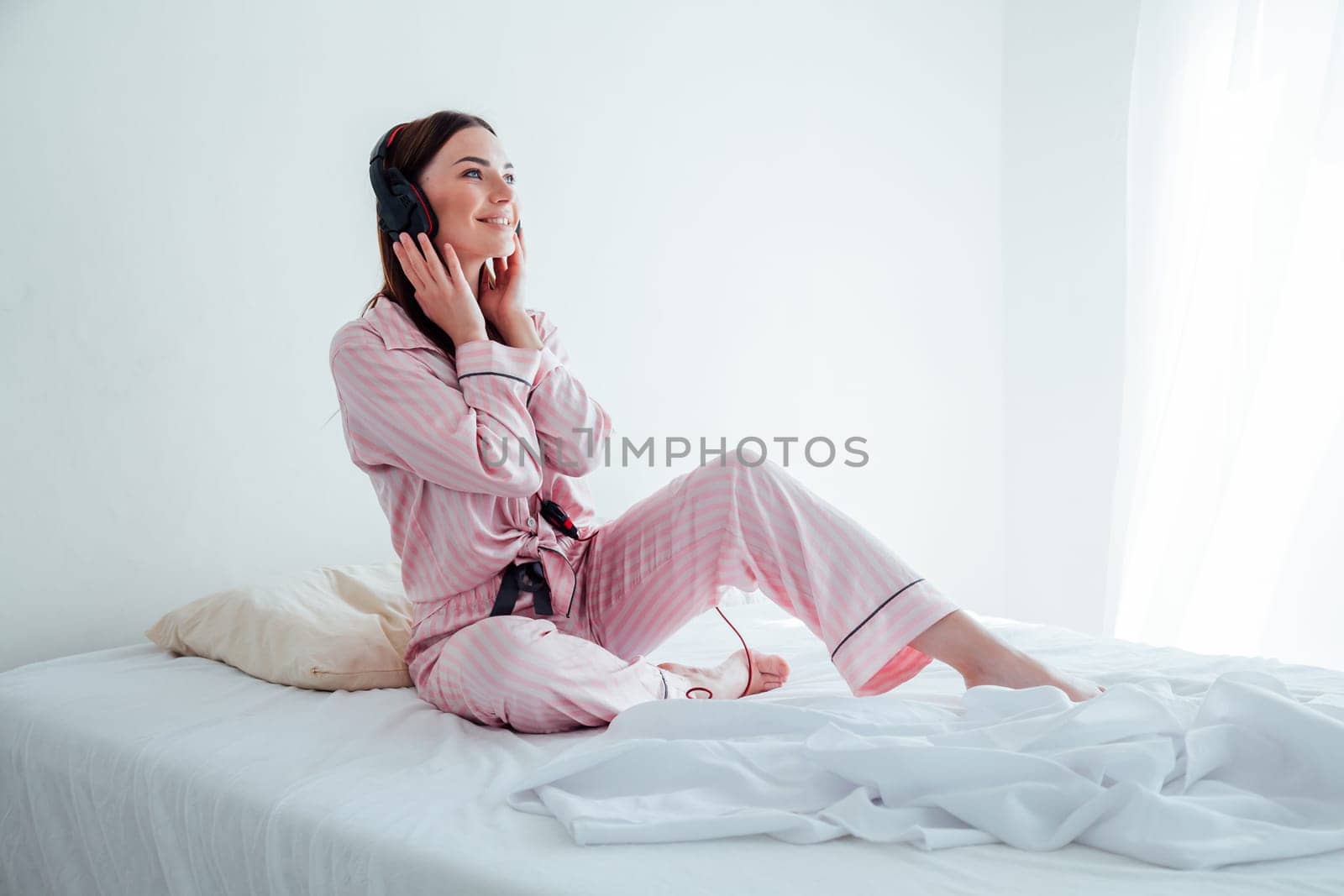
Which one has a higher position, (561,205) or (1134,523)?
(561,205)

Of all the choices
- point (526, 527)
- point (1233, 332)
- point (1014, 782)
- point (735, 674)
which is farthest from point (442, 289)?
point (1233, 332)

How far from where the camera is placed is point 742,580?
1.44m

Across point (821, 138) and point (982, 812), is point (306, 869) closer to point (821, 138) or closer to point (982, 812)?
point (982, 812)

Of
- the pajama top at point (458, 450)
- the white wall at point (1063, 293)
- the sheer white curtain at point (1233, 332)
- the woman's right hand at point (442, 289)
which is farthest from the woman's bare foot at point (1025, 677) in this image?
the white wall at point (1063, 293)

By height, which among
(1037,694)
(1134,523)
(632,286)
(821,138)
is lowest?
(1134,523)

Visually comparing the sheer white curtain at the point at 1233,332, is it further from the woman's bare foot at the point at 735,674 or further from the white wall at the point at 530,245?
the woman's bare foot at the point at 735,674

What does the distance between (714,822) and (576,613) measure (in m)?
0.66

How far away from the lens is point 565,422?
58.9 inches

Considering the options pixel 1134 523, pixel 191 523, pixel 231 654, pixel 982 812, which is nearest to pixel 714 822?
pixel 982 812

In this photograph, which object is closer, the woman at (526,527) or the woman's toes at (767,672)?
the woman at (526,527)

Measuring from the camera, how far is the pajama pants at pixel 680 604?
1259 mm

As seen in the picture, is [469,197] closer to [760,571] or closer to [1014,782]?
[760,571]

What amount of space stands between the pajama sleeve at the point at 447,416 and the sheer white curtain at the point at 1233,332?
2.08 m

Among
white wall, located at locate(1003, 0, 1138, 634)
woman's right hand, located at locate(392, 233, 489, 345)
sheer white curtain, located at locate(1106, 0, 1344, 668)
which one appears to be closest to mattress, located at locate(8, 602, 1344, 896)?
woman's right hand, located at locate(392, 233, 489, 345)
